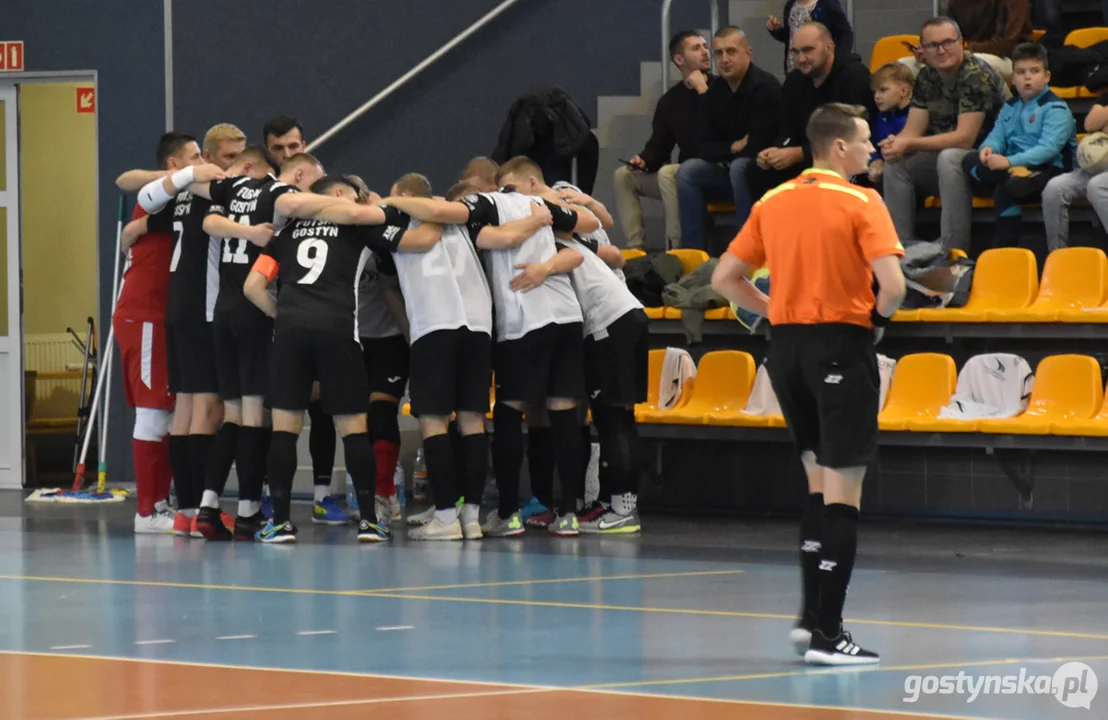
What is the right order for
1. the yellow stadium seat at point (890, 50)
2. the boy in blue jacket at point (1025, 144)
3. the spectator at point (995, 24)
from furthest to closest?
the yellow stadium seat at point (890, 50) < the spectator at point (995, 24) < the boy in blue jacket at point (1025, 144)

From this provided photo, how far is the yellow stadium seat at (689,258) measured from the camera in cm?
1027

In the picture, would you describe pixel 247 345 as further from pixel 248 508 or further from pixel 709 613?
pixel 709 613

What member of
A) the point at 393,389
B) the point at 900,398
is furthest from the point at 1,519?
the point at 900,398

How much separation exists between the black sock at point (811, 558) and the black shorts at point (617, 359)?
3.41 m

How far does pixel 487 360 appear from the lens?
8.43 meters

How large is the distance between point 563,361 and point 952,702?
14.2ft

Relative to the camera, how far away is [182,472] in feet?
28.8

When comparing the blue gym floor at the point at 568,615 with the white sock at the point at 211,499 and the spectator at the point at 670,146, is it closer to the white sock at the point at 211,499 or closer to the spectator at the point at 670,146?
the white sock at the point at 211,499

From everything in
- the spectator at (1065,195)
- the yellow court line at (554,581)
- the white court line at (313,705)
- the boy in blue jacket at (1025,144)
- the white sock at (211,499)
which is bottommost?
the yellow court line at (554,581)

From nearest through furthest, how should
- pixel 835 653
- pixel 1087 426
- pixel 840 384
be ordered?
pixel 835 653 → pixel 840 384 → pixel 1087 426

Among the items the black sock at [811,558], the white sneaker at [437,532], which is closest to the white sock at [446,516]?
the white sneaker at [437,532]

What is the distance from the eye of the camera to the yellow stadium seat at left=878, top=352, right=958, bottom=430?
9.18m

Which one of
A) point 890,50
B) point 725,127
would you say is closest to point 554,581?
point 725,127

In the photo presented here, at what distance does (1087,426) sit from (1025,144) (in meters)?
1.74
